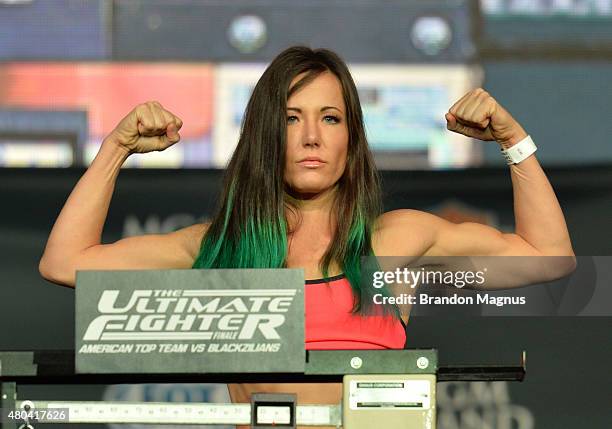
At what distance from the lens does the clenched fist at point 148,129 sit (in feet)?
7.70

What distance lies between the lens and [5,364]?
1.79 metres

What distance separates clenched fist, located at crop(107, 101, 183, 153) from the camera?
235cm

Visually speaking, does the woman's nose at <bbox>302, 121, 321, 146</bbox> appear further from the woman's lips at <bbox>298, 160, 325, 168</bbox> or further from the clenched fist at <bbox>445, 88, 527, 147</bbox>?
the clenched fist at <bbox>445, 88, 527, 147</bbox>

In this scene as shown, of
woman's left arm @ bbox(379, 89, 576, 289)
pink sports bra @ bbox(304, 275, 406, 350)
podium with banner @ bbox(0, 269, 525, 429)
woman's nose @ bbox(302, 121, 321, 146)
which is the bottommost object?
podium with banner @ bbox(0, 269, 525, 429)

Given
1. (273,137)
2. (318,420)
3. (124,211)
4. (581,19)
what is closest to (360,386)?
(318,420)

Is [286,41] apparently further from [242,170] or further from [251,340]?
[251,340]

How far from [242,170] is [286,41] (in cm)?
160

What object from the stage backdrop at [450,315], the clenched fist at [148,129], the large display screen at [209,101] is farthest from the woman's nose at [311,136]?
the large display screen at [209,101]

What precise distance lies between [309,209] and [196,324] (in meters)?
0.82

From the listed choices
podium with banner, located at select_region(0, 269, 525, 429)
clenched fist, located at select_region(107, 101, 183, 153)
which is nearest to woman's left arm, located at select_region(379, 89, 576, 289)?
clenched fist, located at select_region(107, 101, 183, 153)

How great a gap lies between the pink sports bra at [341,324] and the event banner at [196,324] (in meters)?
0.55

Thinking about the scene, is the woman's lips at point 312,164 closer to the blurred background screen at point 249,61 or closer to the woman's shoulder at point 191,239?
the woman's shoulder at point 191,239

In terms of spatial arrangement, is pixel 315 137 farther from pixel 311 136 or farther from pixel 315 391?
pixel 315 391

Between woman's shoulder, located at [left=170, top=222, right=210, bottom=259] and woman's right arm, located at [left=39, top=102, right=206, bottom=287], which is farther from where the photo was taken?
woman's shoulder, located at [left=170, top=222, right=210, bottom=259]
